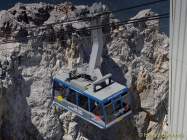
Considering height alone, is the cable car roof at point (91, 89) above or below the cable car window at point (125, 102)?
above

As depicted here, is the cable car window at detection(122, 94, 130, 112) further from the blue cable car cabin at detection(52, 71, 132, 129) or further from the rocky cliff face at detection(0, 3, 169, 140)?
the rocky cliff face at detection(0, 3, 169, 140)

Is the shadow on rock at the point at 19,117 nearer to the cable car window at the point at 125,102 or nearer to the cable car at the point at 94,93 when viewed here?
the cable car at the point at 94,93

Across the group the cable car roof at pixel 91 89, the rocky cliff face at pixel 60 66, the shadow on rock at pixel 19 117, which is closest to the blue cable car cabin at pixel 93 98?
the cable car roof at pixel 91 89

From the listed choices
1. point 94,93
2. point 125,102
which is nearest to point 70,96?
point 94,93

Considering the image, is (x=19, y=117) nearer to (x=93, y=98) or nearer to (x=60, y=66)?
(x=60, y=66)

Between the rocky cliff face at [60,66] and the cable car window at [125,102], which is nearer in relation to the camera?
the cable car window at [125,102]

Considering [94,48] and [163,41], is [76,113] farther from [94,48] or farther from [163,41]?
[163,41]

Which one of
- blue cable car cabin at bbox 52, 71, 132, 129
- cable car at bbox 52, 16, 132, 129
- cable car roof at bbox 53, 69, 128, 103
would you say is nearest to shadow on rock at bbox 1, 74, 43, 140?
cable car at bbox 52, 16, 132, 129
